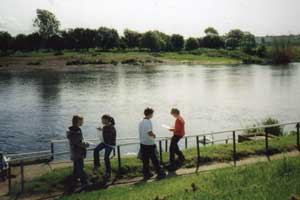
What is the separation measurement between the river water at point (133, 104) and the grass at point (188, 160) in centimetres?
1621

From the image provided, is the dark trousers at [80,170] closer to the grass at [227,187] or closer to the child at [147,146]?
the grass at [227,187]

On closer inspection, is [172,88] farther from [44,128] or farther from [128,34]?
[128,34]

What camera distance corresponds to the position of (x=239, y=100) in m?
48.9

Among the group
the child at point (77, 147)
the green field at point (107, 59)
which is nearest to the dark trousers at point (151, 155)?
the child at point (77, 147)

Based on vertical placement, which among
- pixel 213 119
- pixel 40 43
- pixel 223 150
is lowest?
pixel 213 119

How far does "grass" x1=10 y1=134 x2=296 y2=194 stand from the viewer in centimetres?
1095

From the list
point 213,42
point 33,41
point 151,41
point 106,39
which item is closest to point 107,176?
point 33,41

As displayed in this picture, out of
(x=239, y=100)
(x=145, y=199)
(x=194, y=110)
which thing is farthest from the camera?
(x=239, y=100)

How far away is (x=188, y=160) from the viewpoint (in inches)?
520

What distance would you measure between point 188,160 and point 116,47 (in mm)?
156585

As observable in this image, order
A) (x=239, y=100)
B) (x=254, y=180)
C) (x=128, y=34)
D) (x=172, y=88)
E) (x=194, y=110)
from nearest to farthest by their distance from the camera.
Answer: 1. (x=254, y=180)
2. (x=194, y=110)
3. (x=239, y=100)
4. (x=172, y=88)
5. (x=128, y=34)

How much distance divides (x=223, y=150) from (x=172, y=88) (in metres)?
47.5

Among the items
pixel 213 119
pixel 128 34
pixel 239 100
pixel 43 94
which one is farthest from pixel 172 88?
pixel 128 34

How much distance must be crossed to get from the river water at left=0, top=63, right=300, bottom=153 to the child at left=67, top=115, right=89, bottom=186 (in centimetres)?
1801
